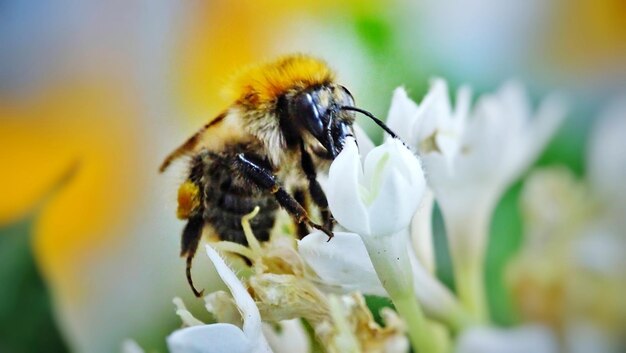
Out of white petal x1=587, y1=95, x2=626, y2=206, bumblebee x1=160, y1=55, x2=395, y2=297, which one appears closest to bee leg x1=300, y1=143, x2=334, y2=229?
bumblebee x1=160, y1=55, x2=395, y2=297

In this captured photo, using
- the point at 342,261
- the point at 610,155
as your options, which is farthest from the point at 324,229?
the point at 610,155

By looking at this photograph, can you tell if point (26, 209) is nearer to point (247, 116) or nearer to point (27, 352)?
point (27, 352)

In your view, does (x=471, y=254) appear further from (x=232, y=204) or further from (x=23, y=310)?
(x=23, y=310)

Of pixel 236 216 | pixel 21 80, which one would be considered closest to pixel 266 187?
pixel 236 216

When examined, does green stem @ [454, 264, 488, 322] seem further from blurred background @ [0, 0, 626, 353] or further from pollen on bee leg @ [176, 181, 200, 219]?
pollen on bee leg @ [176, 181, 200, 219]

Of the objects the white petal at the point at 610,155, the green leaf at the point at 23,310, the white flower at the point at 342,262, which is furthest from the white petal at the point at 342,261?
the green leaf at the point at 23,310

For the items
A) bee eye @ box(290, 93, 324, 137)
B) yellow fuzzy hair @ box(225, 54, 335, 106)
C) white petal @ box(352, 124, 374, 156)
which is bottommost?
white petal @ box(352, 124, 374, 156)
